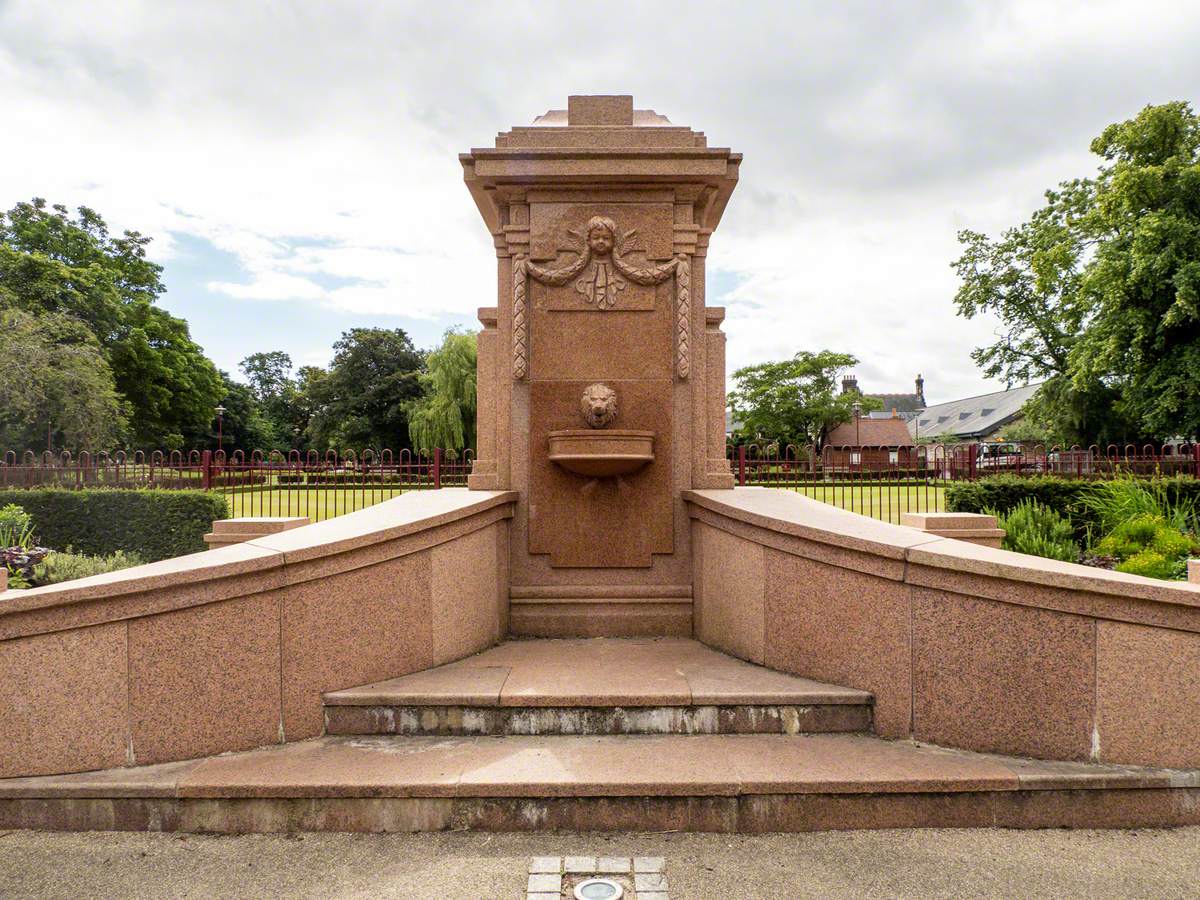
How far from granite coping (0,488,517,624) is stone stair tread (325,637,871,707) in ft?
2.92

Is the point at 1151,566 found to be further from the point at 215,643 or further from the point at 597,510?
the point at 215,643

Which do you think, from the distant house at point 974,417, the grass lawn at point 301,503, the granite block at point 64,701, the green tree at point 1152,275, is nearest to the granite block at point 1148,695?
the granite block at point 64,701

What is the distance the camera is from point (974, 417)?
73125 millimetres

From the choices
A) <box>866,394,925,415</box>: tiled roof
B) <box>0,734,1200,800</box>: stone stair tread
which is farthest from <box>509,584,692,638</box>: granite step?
<box>866,394,925,415</box>: tiled roof

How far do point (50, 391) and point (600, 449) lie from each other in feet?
84.2

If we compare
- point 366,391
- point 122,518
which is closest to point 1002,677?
point 122,518

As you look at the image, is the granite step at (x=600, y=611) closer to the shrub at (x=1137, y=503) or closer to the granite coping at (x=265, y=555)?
the granite coping at (x=265, y=555)

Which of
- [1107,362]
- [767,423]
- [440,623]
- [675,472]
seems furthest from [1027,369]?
→ [440,623]

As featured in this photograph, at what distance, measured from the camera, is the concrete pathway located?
2.64m

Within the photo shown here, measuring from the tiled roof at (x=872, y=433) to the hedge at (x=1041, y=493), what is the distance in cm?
4882

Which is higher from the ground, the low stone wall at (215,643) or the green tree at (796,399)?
the green tree at (796,399)

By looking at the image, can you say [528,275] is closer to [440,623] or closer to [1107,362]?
[440,623]

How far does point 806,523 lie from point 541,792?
2216mm

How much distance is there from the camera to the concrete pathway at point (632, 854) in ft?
8.68
